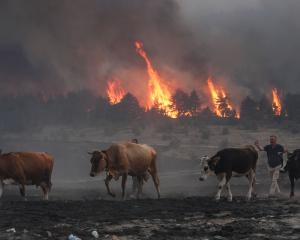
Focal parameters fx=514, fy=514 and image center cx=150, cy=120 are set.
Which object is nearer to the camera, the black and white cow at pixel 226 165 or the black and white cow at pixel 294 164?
the black and white cow at pixel 226 165

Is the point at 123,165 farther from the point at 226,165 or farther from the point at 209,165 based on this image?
the point at 226,165

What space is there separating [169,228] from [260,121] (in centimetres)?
7605

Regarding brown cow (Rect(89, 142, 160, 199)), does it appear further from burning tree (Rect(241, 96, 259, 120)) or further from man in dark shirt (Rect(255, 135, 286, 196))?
burning tree (Rect(241, 96, 259, 120))

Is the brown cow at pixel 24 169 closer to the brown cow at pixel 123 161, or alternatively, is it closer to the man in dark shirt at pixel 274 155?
the brown cow at pixel 123 161

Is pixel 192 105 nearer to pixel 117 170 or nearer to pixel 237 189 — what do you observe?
pixel 237 189

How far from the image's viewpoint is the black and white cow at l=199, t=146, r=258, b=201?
20.9m

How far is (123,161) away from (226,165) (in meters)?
4.40

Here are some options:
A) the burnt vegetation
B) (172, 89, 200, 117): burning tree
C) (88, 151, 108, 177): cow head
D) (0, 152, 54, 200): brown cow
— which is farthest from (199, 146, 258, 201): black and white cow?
(172, 89, 200, 117): burning tree

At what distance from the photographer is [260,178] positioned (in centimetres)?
4422

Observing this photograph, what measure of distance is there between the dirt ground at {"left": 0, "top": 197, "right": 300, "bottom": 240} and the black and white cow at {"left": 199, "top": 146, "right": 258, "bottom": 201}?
3.60 feet

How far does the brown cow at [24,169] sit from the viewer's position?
20047 mm

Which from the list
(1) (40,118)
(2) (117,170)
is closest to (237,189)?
(2) (117,170)

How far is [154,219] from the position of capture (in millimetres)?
15305

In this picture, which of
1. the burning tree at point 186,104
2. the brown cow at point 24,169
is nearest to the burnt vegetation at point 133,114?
the burning tree at point 186,104
